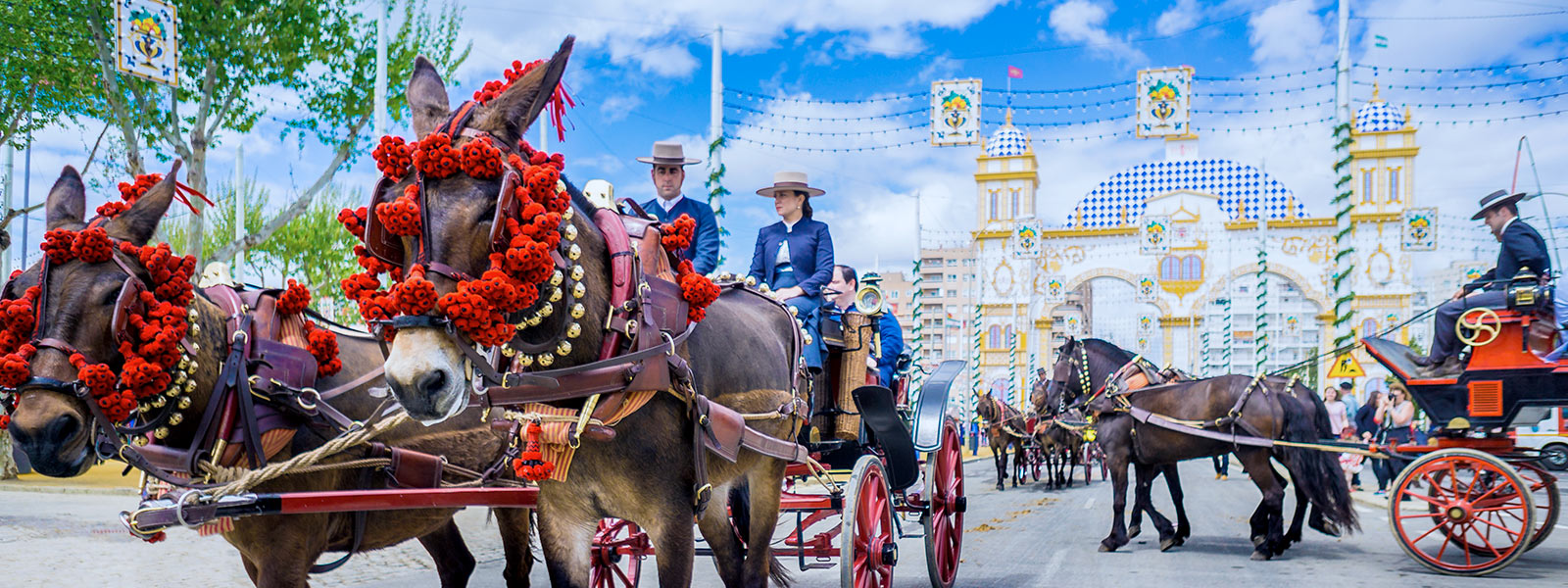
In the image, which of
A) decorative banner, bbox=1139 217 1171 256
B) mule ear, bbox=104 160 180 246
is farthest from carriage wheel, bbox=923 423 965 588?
decorative banner, bbox=1139 217 1171 256

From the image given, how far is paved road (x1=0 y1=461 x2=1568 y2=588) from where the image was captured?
7629mm

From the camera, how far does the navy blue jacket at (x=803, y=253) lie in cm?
544

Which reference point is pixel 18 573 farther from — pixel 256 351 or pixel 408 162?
pixel 408 162

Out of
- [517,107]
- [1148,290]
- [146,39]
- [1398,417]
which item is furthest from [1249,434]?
[1148,290]

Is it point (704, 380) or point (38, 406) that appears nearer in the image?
point (38, 406)

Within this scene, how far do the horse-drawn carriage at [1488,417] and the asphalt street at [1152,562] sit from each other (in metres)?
0.38

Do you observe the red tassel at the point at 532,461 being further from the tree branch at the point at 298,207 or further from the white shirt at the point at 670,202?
the tree branch at the point at 298,207

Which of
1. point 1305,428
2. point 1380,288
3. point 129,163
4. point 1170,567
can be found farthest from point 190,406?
point 1380,288

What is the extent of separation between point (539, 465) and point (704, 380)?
2.47 feet

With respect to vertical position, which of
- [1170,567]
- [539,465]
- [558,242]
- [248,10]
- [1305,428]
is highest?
[248,10]

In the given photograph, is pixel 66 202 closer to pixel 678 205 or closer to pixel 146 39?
pixel 678 205

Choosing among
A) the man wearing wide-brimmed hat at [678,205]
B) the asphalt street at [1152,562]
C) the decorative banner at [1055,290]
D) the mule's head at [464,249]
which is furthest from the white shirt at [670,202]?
the decorative banner at [1055,290]

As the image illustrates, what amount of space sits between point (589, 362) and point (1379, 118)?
4475 centimetres

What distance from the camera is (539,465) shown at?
296cm
